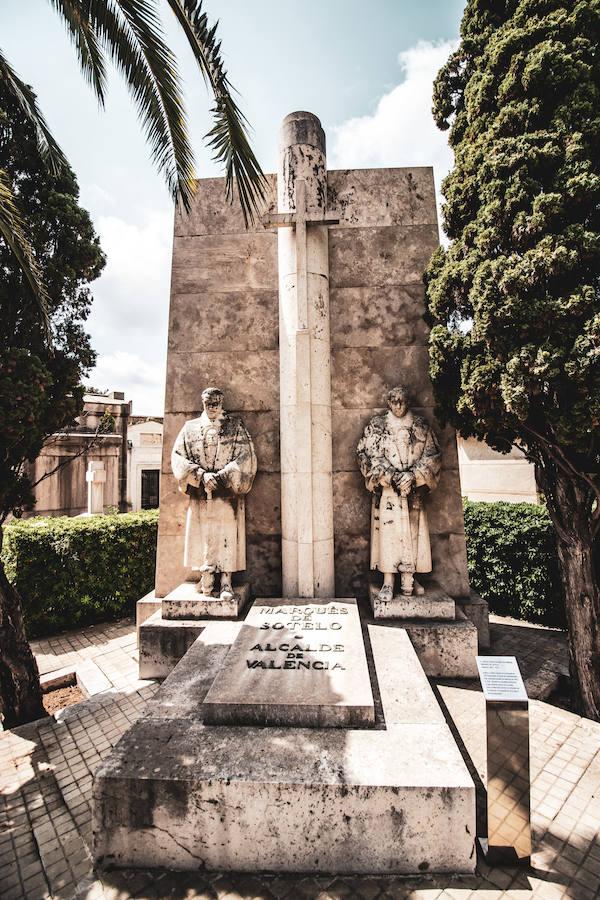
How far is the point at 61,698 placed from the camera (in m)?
5.80

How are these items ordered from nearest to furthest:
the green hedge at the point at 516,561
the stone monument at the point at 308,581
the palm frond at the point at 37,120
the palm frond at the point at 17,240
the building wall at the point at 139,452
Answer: the stone monument at the point at 308,581 < the palm frond at the point at 17,240 < the palm frond at the point at 37,120 < the green hedge at the point at 516,561 < the building wall at the point at 139,452

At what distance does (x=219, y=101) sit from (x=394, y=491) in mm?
4339

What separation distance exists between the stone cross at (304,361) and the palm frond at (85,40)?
2.16m

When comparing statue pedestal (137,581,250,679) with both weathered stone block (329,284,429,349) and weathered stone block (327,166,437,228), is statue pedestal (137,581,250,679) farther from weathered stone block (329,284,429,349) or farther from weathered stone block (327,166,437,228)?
weathered stone block (327,166,437,228)

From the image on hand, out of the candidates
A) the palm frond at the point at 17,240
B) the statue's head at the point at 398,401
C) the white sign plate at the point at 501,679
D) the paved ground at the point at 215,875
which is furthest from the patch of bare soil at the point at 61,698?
the statue's head at the point at 398,401

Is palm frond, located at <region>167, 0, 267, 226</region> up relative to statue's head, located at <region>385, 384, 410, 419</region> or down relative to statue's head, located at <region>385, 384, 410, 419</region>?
up

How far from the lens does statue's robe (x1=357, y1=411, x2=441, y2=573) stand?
521 cm

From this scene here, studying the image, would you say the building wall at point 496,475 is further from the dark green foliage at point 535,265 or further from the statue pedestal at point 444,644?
the statue pedestal at point 444,644

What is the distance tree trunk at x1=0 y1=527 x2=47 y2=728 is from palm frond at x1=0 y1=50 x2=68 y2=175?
4.83m

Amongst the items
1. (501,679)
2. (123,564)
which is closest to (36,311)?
(123,564)

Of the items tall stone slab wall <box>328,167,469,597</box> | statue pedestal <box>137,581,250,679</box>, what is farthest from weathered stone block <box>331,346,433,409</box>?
statue pedestal <box>137,581,250,679</box>

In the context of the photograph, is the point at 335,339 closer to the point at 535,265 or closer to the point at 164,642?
the point at 535,265

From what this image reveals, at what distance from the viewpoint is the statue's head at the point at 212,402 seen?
5.45 m

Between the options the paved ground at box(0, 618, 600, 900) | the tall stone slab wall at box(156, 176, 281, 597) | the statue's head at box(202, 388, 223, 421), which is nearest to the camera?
the paved ground at box(0, 618, 600, 900)
